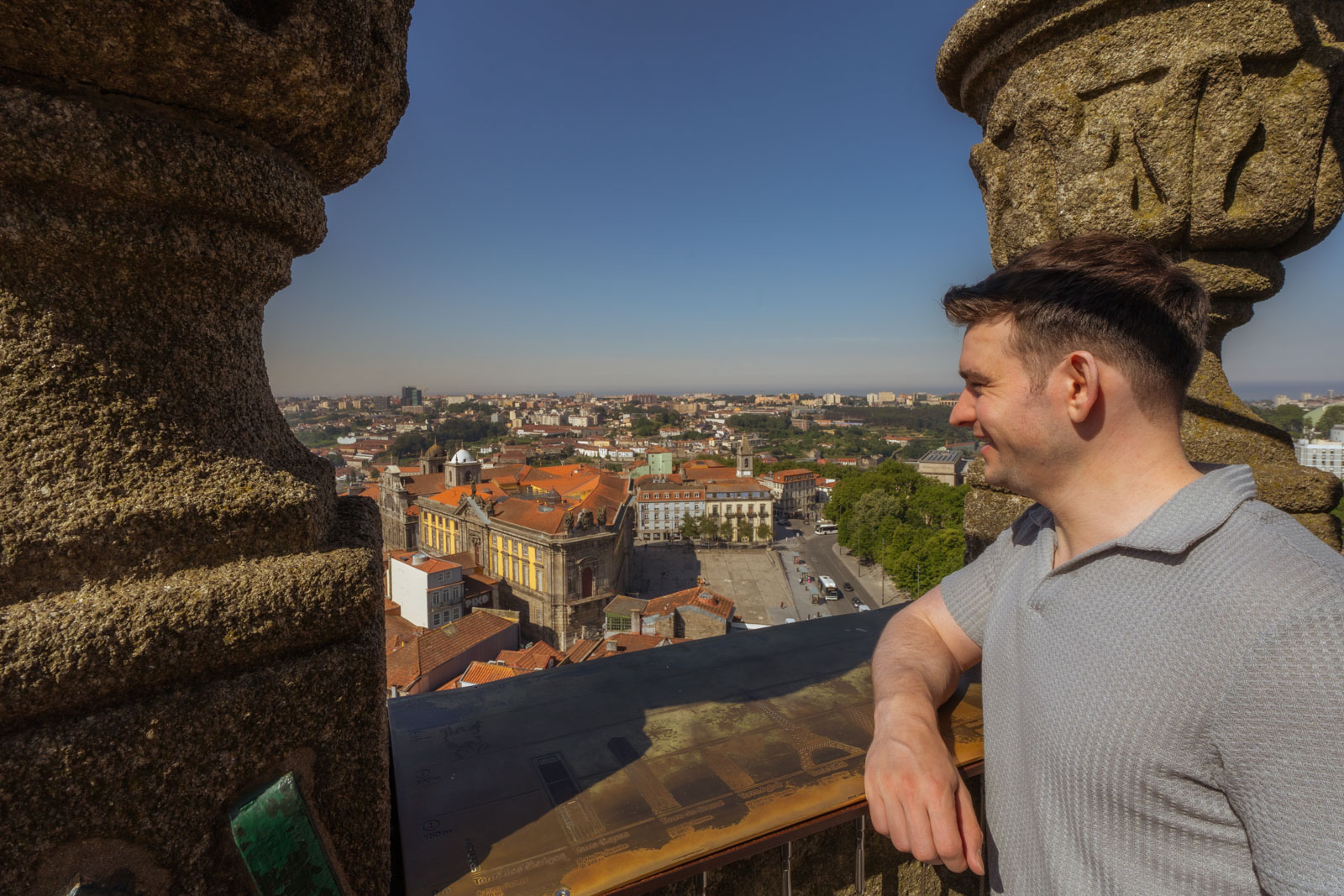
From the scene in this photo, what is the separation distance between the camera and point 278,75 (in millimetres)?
847

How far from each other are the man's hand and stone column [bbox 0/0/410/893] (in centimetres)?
75

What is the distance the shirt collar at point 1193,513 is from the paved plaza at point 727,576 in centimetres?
2141

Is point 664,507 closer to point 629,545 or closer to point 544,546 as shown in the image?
point 629,545

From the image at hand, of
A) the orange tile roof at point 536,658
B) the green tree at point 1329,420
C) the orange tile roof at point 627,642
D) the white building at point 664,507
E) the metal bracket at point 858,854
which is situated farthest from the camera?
the white building at point 664,507

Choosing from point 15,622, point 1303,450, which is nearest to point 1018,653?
point 15,622

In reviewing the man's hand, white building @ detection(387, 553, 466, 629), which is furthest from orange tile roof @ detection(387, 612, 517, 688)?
the man's hand

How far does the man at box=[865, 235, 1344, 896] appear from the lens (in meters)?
0.67

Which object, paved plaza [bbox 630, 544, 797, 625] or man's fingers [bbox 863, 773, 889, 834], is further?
paved plaza [bbox 630, 544, 797, 625]

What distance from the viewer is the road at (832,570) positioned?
84.0ft

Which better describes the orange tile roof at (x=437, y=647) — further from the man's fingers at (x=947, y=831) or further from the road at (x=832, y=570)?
the man's fingers at (x=947, y=831)

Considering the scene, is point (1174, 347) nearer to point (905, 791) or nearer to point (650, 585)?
point (905, 791)

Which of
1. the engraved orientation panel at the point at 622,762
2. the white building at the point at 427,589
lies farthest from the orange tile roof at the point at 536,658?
the engraved orientation panel at the point at 622,762

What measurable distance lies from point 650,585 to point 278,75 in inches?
1144

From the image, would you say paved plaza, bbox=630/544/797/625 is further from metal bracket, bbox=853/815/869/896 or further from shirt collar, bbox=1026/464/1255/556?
shirt collar, bbox=1026/464/1255/556
